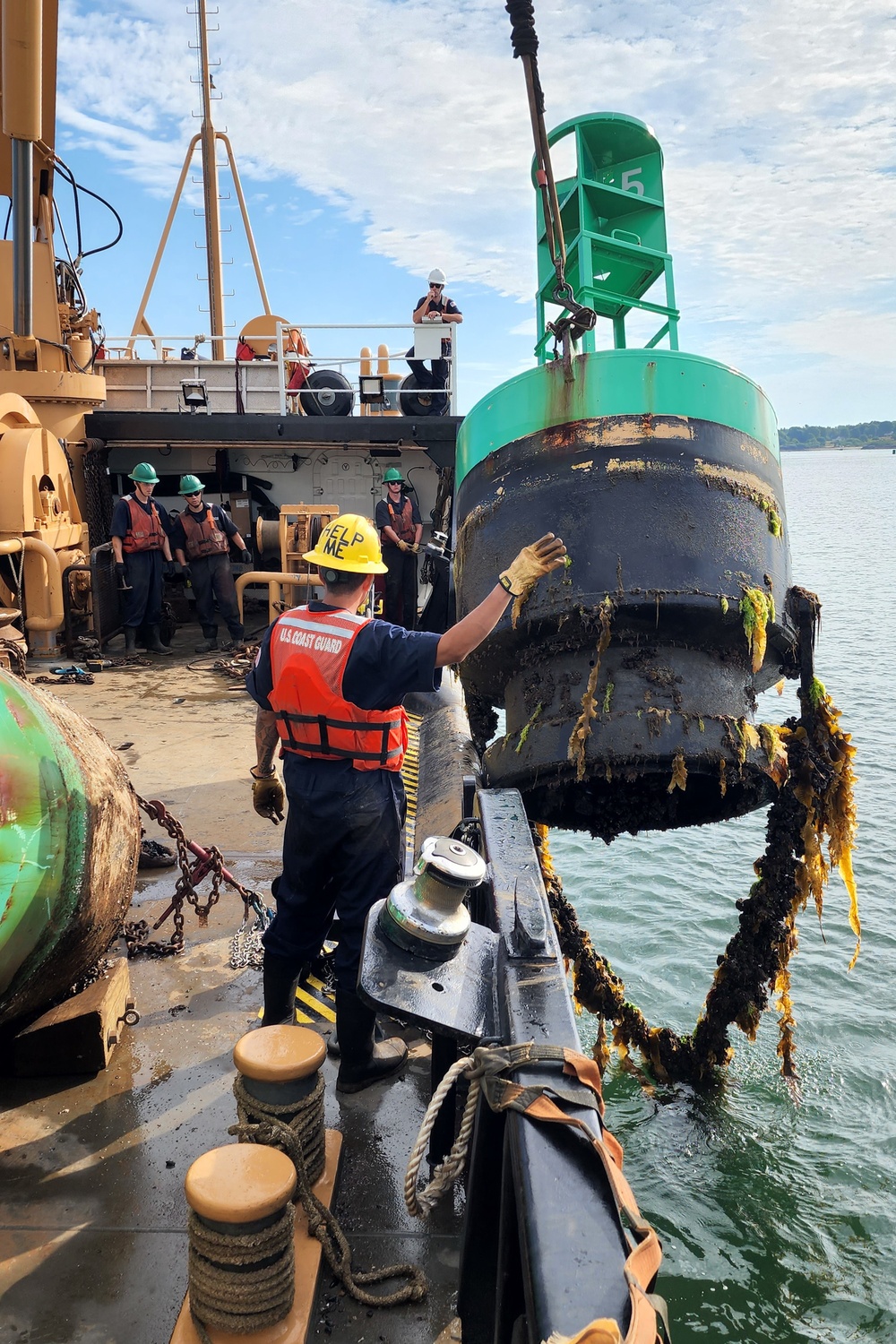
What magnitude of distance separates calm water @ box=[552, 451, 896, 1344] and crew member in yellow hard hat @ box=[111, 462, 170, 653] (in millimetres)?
5048

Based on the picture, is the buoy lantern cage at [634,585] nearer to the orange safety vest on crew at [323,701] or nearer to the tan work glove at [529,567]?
the tan work glove at [529,567]

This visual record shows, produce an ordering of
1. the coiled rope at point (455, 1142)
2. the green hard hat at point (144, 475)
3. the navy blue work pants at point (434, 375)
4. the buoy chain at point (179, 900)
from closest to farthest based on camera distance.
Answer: the coiled rope at point (455, 1142) → the buoy chain at point (179, 900) → the green hard hat at point (144, 475) → the navy blue work pants at point (434, 375)

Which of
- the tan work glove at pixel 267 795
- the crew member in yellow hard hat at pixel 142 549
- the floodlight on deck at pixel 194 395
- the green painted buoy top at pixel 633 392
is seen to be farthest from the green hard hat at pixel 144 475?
the green painted buoy top at pixel 633 392

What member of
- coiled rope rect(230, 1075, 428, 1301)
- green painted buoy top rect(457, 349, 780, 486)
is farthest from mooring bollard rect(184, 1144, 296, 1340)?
green painted buoy top rect(457, 349, 780, 486)

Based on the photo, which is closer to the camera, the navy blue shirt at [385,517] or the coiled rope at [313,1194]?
the coiled rope at [313,1194]

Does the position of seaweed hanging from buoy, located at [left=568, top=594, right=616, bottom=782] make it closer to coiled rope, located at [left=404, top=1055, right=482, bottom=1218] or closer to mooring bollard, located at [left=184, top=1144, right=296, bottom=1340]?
coiled rope, located at [left=404, top=1055, right=482, bottom=1218]

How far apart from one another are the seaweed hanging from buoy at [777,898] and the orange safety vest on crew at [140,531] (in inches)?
281

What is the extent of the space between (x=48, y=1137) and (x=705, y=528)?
9.18 ft

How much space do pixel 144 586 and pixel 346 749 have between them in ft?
25.2

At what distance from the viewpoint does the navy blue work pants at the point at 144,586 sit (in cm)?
1000

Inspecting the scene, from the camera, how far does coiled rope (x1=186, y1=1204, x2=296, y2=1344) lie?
1982mm

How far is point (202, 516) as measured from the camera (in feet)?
33.9

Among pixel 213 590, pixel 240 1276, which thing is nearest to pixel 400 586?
pixel 213 590

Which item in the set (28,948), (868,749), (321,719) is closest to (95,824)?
(28,948)
